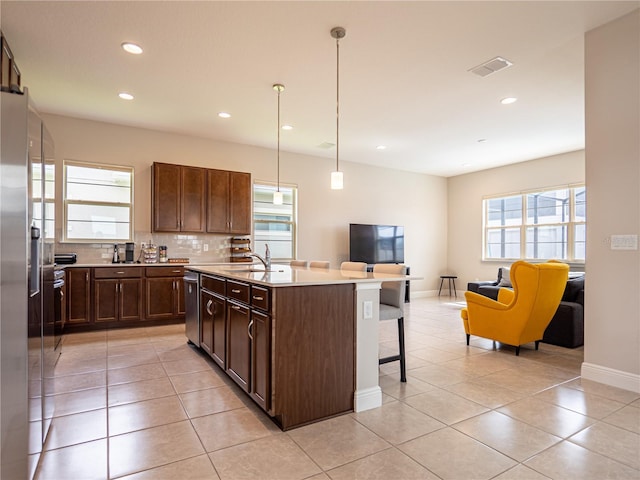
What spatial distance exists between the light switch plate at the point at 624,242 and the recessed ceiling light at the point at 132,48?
14.5 ft

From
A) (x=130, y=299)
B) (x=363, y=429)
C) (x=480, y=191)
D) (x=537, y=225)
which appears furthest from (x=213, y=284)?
(x=480, y=191)

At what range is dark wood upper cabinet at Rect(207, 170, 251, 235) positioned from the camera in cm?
573

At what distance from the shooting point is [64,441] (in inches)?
82.2

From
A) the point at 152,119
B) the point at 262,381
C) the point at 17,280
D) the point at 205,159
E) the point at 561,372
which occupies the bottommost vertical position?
the point at 561,372

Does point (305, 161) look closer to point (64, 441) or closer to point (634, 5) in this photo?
point (634, 5)

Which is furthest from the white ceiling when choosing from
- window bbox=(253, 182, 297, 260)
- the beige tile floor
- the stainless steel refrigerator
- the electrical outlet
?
the beige tile floor

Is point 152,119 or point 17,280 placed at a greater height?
point 152,119

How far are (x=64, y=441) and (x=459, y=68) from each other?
441cm

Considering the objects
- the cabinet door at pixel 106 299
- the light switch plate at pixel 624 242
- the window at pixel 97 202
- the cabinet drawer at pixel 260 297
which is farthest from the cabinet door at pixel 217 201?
the light switch plate at pixel 624 242

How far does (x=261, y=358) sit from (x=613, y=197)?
3.09 meters

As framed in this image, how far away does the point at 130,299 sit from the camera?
16.3 feet

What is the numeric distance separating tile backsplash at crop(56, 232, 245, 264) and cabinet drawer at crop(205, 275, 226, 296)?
2.39m

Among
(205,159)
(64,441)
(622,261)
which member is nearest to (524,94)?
(622,261)

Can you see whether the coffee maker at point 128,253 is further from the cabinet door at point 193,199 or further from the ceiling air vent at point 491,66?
the ceiling air vent at point 491,66
